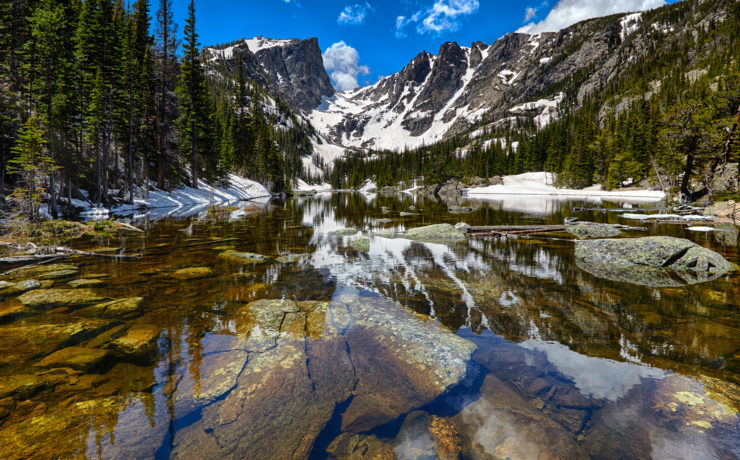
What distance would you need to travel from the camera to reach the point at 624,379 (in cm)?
414

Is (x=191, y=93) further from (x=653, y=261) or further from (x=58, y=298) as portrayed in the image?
(x=653, y=261)

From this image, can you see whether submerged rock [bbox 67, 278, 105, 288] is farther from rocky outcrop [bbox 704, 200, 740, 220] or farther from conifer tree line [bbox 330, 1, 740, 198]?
conifer tree line [bbox 330, 1, 740, 198]

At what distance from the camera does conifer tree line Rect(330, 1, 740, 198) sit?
29328 millimetres

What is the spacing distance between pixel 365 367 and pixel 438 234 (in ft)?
40.3

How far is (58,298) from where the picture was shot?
6.73m

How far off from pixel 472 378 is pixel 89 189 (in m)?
35.1

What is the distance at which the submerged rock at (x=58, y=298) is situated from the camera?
6418 millimetres

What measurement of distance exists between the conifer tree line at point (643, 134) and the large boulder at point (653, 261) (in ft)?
98.0

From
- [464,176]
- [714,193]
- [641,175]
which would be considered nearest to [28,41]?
[714,193]

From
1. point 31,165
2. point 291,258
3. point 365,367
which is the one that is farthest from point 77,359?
point 31,165

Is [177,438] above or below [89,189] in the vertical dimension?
below

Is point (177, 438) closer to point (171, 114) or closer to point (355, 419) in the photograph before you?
point (355, 419)

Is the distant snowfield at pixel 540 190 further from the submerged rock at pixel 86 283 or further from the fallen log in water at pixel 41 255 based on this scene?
the submerged rock at pixel 86 283

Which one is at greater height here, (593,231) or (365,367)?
(593,231)
